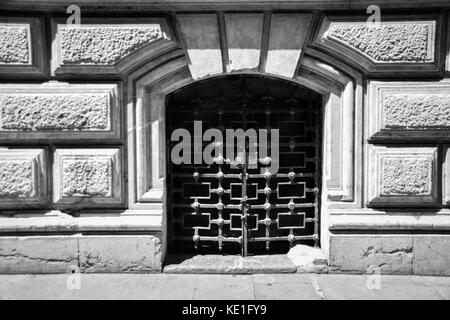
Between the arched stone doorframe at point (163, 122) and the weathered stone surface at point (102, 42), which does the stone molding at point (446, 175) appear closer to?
the arched stone doorframe at point (163, 122)

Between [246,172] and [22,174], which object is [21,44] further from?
[246,172]

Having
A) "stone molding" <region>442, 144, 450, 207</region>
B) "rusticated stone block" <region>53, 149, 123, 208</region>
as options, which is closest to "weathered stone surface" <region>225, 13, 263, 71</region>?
"rusticated stone block" <region>53, 149, 123, 208</region>

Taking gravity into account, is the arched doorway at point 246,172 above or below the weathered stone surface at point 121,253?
above

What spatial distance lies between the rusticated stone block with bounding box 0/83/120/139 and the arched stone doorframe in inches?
10.3

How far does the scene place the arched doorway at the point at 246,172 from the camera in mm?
3961

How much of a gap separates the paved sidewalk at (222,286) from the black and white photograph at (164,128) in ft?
0.08

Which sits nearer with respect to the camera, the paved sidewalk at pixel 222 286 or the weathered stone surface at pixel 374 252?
the paved sidewalk at pixel 222 286

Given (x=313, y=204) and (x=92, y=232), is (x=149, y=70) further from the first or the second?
(x=313, y=204)

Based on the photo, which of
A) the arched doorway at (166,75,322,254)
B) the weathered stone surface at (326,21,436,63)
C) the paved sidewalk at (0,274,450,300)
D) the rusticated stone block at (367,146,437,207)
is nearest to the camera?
the paved sidewalk at (0,274,450,300)

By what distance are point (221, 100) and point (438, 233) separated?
2502mm

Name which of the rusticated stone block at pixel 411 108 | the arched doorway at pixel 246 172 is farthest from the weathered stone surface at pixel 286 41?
the rusticated stone block at pixel 411 108

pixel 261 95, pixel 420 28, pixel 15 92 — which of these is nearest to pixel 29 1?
pixel 15 92

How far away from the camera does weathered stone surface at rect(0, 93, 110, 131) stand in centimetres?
361

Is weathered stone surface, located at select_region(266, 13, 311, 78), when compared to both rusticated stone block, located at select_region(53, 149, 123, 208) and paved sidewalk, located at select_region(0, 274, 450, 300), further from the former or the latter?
paved sidewalk, located at select_region(0, 274, 450, 300)
